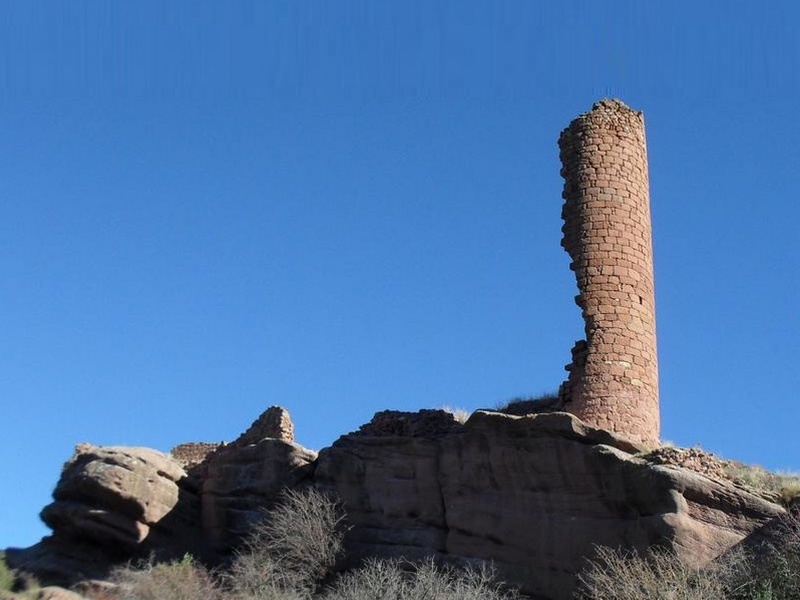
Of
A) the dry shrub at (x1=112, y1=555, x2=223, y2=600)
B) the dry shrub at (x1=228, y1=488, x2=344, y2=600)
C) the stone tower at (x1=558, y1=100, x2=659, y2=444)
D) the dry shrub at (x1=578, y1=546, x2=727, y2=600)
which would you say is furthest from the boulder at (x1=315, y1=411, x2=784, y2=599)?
the dry shrub at (x1=112, y1=555, x2=223, y2=600)

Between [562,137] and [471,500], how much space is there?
24.9ft

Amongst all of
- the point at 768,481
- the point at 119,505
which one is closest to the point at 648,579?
the point at 768,481

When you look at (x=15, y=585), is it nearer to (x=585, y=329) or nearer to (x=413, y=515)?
(x=413, y=515)

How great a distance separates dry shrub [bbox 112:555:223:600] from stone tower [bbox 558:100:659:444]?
23.8 ft

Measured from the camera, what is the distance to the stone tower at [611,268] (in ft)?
83.3

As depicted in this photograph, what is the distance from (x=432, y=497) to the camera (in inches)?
1019

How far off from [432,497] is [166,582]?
5.03 m

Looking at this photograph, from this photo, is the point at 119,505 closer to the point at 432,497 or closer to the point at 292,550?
the point at 292,550

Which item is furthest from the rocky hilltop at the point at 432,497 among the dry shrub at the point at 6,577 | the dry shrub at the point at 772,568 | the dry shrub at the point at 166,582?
the dry shrub at the point at 166,582

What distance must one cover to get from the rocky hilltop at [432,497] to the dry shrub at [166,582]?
0.71m

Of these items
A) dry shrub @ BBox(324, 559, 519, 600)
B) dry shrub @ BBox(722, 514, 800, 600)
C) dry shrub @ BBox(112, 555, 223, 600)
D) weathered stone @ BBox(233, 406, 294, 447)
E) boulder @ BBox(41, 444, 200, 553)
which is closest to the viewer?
dry shrub @ BBox(722, 514, 800, 600)

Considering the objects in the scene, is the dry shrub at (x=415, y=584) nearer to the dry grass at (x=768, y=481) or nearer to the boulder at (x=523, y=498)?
the boulder at (x=523, y=498)

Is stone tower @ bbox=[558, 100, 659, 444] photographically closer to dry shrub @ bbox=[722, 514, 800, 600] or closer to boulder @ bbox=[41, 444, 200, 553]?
dry shrub @ bbox=[722, 514, 800, 600]

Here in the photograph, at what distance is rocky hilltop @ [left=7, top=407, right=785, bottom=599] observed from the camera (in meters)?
22.8
